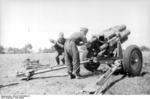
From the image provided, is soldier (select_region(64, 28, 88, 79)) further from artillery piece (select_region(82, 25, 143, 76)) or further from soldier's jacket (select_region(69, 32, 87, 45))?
artillery piece (select_region(82, 25, 143, 76))

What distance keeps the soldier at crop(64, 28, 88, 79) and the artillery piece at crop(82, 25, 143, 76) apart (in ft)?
1.02

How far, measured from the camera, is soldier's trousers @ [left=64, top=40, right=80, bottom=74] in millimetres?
6637

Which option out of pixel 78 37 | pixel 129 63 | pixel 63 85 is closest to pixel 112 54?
pixel 129 63

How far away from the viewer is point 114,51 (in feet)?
23.7

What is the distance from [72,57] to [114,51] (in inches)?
47.7

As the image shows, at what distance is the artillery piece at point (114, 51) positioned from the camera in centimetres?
674

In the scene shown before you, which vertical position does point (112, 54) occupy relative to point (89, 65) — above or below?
above

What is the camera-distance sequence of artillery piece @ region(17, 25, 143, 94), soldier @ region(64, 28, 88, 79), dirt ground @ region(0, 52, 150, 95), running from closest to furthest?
dirt ground @ region(0, 52, 150, 95)
soldier @ region(64, 28, 88, 79)
artillery piece @ region(17, 25, 143, 94)

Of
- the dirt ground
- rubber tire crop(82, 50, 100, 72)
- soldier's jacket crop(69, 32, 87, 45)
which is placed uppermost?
soldier's jacket crop(69, 32, 87, 45)

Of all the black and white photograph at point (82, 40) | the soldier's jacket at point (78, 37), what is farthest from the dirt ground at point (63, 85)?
the soldier's jacket at point (78, 37)

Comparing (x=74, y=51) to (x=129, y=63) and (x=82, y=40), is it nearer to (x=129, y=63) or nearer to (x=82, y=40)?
(x=82, y=40)

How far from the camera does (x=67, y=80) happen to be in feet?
21.2

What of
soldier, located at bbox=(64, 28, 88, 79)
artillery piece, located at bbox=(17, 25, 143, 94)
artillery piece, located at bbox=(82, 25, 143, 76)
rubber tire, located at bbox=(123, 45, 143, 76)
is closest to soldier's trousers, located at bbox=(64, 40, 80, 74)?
soldier, located at bbox=(64, 28, 88, 79)

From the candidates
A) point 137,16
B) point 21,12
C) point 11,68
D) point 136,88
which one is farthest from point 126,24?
point 11,68
